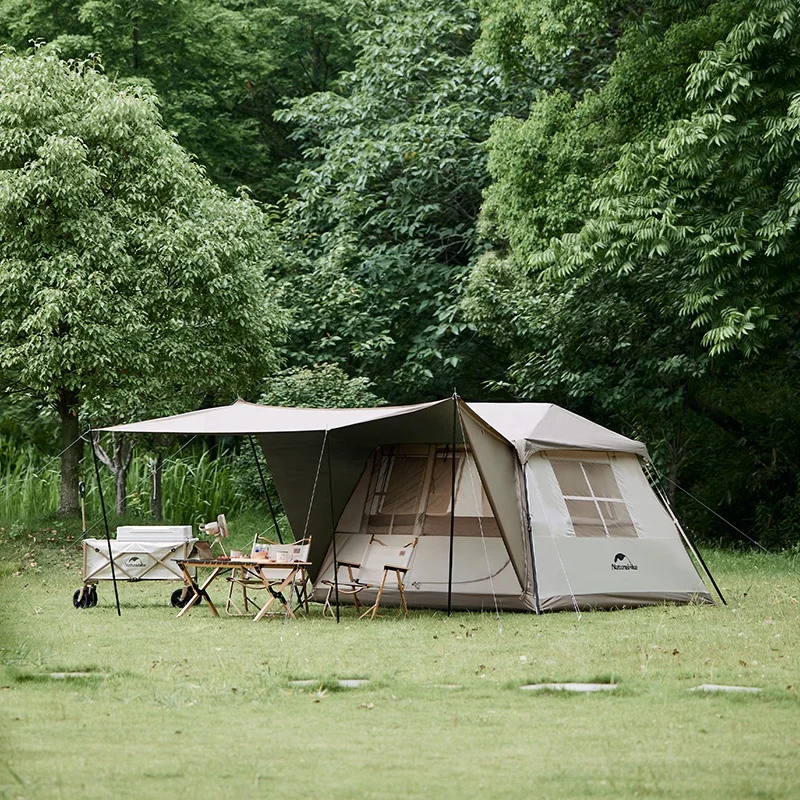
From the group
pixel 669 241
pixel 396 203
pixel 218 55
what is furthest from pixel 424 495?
pixel 218 55

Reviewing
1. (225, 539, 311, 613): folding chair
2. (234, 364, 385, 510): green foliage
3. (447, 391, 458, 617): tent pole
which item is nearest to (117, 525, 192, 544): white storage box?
(225, 539, 311, 613): folding chair

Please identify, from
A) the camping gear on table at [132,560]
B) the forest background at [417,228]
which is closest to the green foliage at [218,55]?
the forest background at [417,228]

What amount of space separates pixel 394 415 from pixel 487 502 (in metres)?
1.50

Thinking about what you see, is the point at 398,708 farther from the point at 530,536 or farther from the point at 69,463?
the point at 69,463

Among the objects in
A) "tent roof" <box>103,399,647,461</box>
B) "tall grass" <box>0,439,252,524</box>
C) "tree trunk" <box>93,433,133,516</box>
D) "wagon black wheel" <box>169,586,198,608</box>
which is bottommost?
"tall grass" <box>0,439,252,524</box>

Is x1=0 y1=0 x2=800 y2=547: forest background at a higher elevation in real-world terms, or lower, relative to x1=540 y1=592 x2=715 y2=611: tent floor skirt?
higher

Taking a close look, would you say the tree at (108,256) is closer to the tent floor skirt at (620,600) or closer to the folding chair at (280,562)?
the folding chair at (280,562)

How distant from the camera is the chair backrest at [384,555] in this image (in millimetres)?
10594

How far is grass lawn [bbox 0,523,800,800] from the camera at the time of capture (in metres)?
4.35

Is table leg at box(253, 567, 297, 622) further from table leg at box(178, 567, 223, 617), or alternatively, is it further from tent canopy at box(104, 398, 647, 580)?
tent canopy at box(104, 398, 647, 580)

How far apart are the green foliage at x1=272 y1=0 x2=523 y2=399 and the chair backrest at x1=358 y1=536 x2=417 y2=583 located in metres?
8.67

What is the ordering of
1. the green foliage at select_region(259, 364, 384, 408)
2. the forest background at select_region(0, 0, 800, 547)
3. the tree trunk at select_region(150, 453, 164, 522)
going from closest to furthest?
1. the forest background at select_region(0, 0, 800, 547)
2. the green foliage at select_region(259, 364, 384, 408)
3. the tree trunk at select_region(150, 453, 164, 522)

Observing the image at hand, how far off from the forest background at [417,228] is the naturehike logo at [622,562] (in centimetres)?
327

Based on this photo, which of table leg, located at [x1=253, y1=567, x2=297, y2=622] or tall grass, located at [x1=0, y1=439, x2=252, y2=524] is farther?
tall grass, located at [x1=0, y1=439, x2=252, y2=524]
